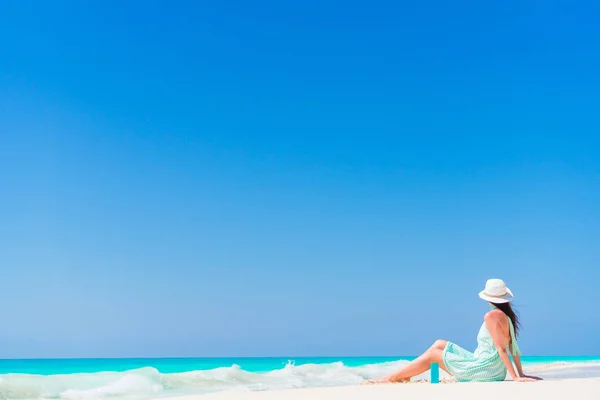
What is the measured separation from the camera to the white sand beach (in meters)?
5.50

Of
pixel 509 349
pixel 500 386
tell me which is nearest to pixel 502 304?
pixel 509 349

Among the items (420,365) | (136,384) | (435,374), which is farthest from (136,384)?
(435,374)

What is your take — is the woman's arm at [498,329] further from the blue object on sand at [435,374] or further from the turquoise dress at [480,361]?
the blue object on sand at [435,374]

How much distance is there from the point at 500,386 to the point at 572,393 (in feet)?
2.07

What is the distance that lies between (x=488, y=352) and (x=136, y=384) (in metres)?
15.4

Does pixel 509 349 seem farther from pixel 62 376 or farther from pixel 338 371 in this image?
pixel 338 371

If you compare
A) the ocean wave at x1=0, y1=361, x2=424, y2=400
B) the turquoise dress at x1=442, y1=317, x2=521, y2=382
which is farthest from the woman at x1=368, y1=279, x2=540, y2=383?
the ocean wave at x1=0, y1=361, x2=424, y2=400

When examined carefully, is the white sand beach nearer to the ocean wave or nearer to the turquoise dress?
the turquoise dress

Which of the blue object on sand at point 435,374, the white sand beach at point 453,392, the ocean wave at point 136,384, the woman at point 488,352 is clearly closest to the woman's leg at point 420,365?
the woman at point 488,352

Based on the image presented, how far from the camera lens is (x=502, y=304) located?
6918 millimetres

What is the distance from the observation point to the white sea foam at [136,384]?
1927cm

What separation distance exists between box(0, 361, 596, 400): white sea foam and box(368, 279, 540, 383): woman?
38.9ft

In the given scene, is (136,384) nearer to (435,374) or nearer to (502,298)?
(435,374)

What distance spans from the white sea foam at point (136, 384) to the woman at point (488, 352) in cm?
1186
